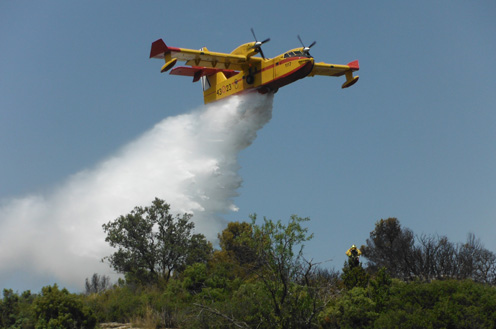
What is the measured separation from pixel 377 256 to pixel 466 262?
813 cm

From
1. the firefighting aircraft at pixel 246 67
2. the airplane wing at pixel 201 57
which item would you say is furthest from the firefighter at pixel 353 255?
the airplane wing at pixel 201 57

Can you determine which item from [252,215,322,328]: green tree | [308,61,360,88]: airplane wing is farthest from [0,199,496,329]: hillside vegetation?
[308,61,360,88]: airplane wing

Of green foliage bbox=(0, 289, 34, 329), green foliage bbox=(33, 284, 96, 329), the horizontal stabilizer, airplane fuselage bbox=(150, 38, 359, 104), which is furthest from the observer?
the horizontal stabilizer

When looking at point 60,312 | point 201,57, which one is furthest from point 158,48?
point 60,312

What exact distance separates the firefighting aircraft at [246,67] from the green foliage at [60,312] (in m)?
12.1

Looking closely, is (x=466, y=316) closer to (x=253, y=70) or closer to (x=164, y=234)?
(x=253, y=70)

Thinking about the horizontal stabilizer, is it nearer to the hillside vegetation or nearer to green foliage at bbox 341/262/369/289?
the hillside vegetation

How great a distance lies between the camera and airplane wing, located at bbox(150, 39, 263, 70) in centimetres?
2597

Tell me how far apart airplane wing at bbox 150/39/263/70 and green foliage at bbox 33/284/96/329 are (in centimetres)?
1268

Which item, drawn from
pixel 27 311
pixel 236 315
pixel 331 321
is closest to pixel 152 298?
pixel 27 311

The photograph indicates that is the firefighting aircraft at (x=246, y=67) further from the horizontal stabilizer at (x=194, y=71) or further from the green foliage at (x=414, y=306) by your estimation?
the green foliage at (x=414, y=306)

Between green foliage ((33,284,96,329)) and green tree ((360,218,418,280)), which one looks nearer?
green foliage ((33,284,96,329))

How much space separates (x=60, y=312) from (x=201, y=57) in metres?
15.4

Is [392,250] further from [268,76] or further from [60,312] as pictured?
[60,312]
